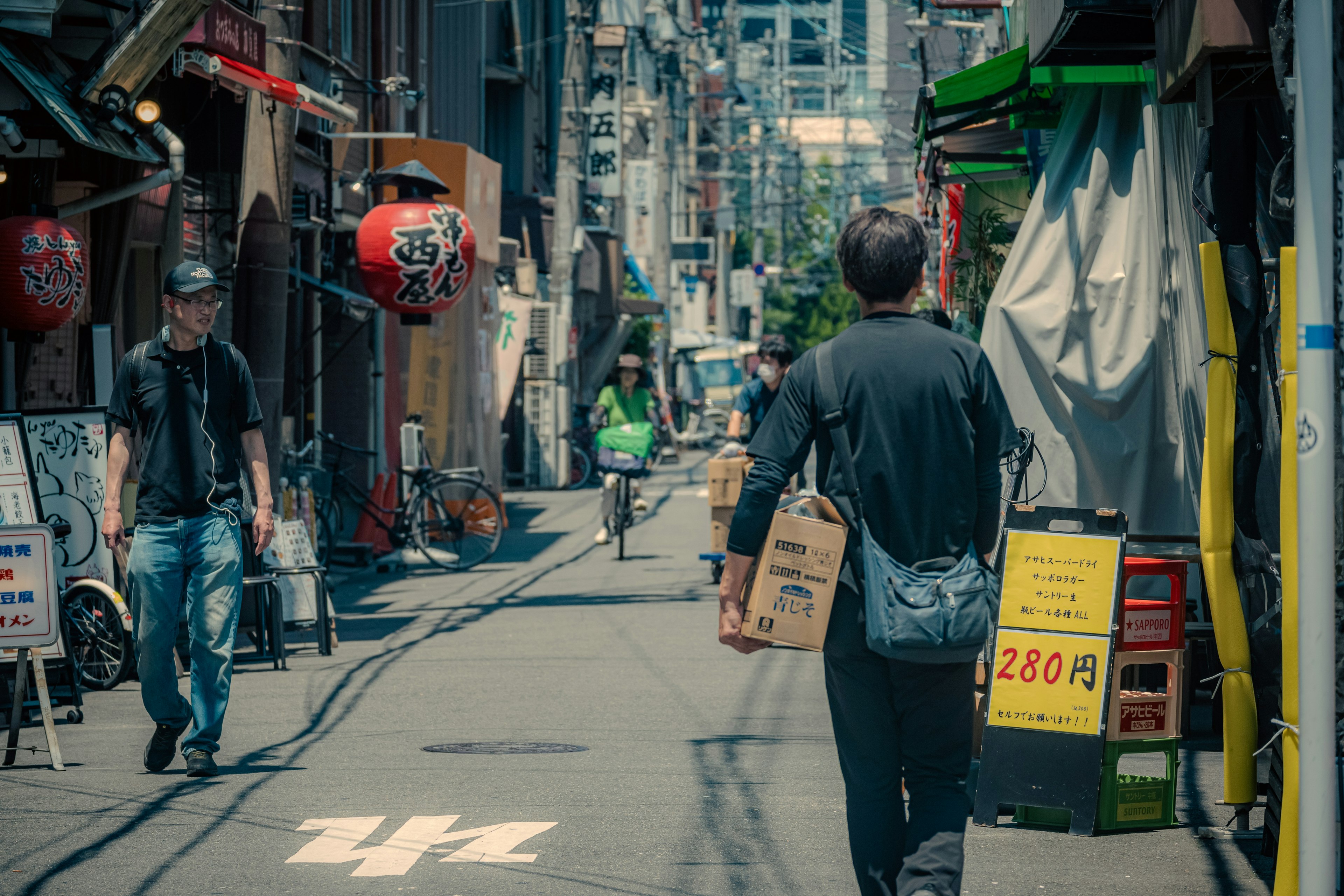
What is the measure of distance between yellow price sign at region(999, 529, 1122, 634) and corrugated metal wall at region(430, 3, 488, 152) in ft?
59.8

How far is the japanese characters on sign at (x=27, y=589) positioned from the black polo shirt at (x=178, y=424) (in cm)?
74

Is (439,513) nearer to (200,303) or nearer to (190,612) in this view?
(190,612)

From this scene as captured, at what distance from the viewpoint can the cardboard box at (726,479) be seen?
12.5m

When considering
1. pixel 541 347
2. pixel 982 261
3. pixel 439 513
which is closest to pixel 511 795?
pixel 982 261

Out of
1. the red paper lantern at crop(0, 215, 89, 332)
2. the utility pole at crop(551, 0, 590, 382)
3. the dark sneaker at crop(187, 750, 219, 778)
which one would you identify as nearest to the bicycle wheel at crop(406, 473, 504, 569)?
the red paper lantern at crop(0, 215, 89, 332)

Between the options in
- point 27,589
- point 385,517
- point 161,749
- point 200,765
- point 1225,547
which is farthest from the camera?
point 385,517

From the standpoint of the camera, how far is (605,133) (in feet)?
111

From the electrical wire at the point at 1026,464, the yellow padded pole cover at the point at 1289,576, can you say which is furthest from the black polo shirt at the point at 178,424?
the yellow padded pole cover at the point at 1289,576

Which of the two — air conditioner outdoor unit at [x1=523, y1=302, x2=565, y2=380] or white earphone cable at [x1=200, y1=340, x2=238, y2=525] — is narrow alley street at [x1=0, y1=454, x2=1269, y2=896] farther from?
air conditioner outdoor unit at [x1=523, y1=302, x2=565, y2=380]

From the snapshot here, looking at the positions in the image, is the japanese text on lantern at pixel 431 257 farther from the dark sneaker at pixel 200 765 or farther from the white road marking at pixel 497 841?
the white road marking at pixel 497 841

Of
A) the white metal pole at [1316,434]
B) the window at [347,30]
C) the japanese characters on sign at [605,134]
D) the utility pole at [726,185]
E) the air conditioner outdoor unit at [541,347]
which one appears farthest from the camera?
the utility pole at [726,185]

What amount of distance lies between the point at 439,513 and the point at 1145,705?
10.7m

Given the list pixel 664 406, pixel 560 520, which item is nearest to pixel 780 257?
pixel 664 406

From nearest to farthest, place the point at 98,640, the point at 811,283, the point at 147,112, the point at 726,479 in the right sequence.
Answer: the point at 98,640 < the point at 147,112 < the point at 726,479 < the point at 811,283
